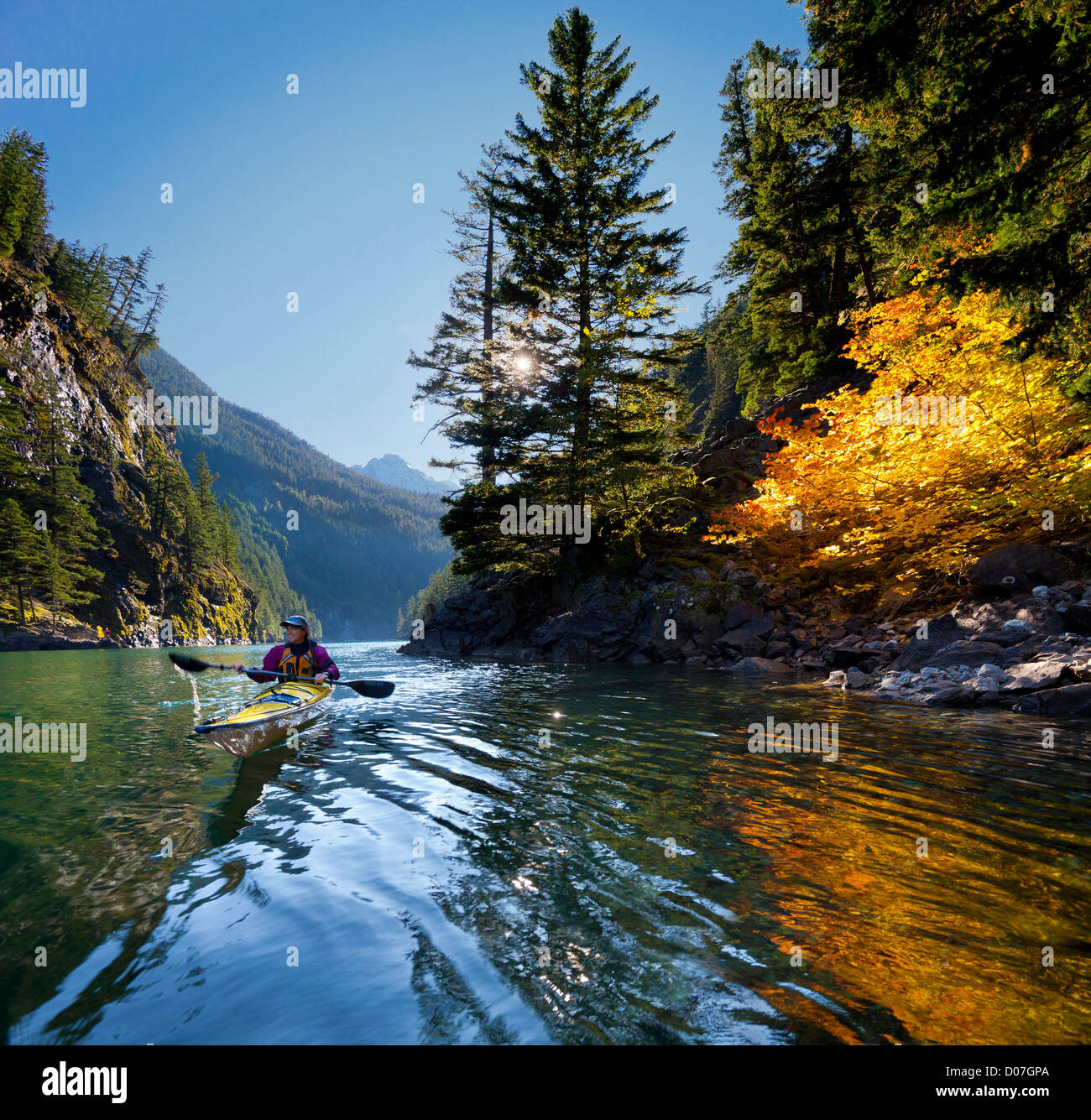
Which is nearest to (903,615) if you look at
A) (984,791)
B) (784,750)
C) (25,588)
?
(784,750)

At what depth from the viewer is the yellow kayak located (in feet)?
24.5

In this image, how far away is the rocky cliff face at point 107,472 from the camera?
173ft

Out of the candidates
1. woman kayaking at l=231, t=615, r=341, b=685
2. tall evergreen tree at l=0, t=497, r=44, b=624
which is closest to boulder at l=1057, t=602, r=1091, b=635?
woman kayaking at l=231, t=615, r=341, b=685

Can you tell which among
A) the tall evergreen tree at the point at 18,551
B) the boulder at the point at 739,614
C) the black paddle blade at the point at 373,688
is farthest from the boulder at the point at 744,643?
the tall evergreen tree at the point at 18,551

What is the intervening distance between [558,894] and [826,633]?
15161mm

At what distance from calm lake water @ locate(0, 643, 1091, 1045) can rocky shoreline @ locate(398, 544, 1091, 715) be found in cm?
217

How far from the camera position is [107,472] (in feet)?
208

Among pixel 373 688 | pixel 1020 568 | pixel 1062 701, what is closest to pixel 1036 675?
pixel 1062 701

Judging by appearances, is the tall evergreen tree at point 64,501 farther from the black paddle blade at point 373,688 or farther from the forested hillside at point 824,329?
the black paddle blade at point 373,688

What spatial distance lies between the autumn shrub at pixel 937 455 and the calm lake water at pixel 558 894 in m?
5.78

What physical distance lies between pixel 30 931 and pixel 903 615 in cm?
1705

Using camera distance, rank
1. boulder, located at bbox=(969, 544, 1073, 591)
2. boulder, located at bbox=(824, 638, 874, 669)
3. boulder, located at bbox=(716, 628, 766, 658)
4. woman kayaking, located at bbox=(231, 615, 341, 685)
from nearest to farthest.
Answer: woman kayaking, located at bbox=(231, 615, 341, 685) < boulder, located at bbox=(969, 544, 1073, 591) < boulder, located at bbox=(824, 638, 874, 669) < boulder, located at bbox=(716, 628, 766, 658)

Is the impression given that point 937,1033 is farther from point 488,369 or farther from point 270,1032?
point 488,369

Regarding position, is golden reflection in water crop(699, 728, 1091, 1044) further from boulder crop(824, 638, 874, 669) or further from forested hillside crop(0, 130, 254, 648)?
forested hillside crop(0, 130, 254, 648)
